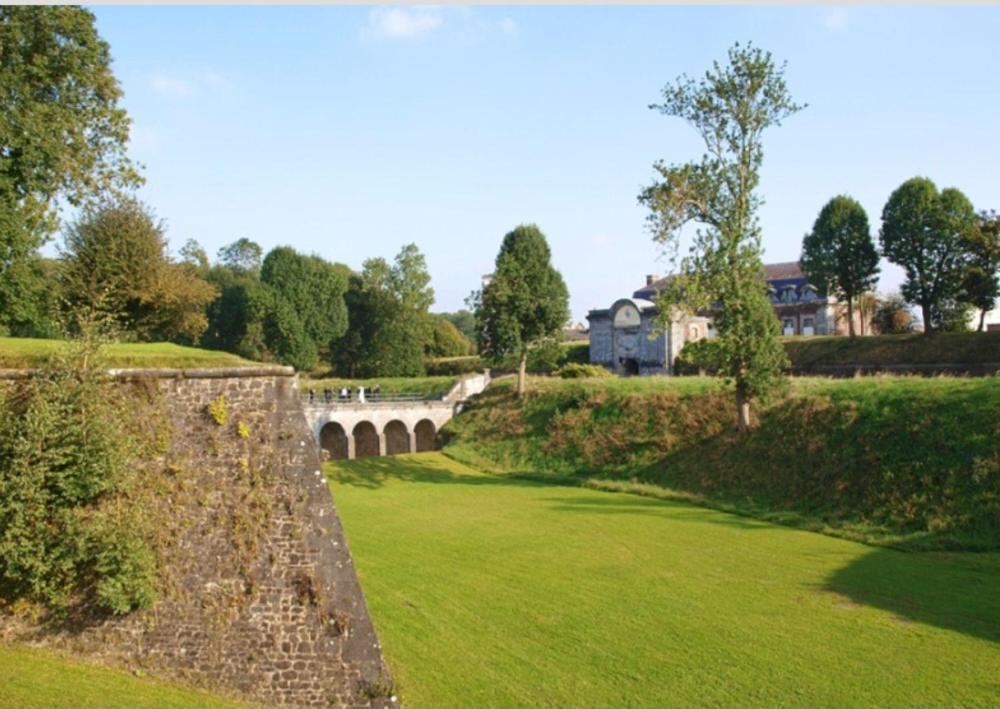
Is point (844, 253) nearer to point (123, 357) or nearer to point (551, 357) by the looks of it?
point (551, 357)

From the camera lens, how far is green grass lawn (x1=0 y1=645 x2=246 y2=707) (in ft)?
33.6

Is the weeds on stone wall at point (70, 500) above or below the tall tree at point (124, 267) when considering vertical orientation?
below

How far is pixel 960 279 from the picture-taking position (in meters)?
43.5

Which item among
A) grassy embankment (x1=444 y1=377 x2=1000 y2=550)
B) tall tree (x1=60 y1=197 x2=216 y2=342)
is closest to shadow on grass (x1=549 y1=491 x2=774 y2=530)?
grassy embankment (x1=444 y1=377 x2=1000 y2=550)

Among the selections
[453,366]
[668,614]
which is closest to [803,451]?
[668,614]

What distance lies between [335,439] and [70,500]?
1176 inches

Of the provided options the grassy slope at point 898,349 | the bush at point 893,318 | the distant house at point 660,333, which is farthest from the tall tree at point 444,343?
the bush at point 893,318

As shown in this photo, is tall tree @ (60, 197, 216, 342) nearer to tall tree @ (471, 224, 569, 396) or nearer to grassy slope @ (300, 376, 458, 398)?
tall tree @ (471, 224, 569, 396)

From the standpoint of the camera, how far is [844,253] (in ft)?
161

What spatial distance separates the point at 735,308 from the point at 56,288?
1940 centimetres

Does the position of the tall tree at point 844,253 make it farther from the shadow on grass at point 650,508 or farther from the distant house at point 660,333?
the shadow on grass at point 650,508

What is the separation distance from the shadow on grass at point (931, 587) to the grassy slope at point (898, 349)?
24816mm

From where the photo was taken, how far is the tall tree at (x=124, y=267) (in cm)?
2019

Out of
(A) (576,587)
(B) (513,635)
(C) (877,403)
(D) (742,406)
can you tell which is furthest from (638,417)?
(B) (513,635)
